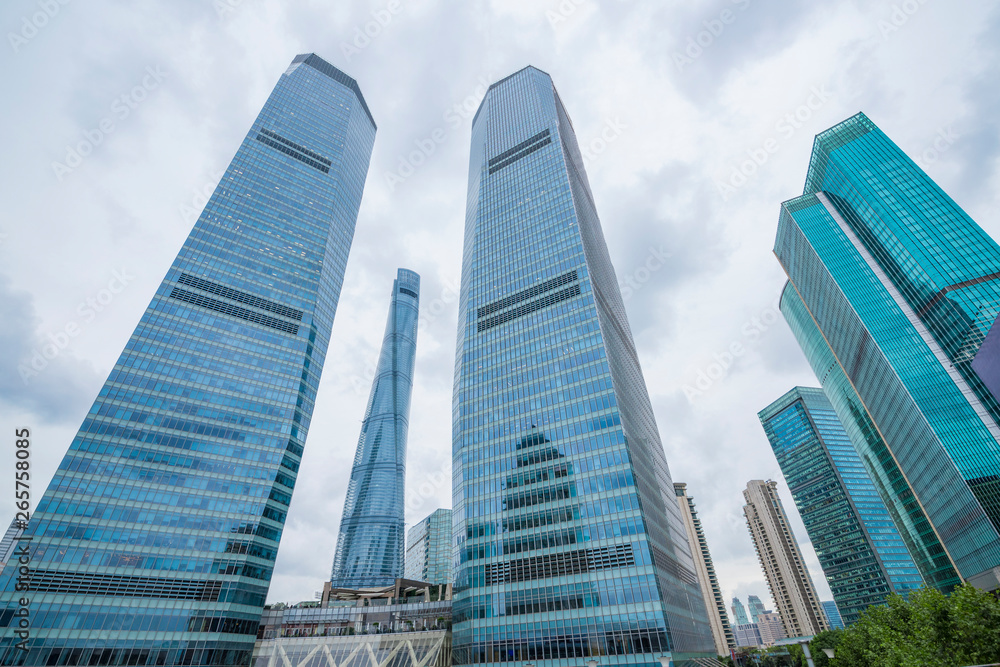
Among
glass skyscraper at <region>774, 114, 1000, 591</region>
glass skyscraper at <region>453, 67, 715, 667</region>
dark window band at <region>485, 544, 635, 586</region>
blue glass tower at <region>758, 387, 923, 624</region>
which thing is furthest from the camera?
blue glass tower at <region>758, 387, 923, 624</region>

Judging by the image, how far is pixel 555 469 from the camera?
7744cm

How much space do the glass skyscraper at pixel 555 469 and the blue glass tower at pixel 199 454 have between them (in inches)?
1307

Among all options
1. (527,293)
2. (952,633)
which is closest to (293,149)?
(527,293)

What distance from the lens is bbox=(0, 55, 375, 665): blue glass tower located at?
66.1 metres

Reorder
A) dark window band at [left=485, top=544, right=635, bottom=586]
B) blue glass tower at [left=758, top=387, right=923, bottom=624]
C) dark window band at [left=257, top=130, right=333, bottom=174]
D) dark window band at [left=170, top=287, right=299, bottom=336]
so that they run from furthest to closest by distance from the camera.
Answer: blue glass tower at [left=758, top=387, right=923, bottom=624]
dark window band at [left=257, top=130, right=333, bottom=174]
dark window band at [left=170, top=287, right=299, bottom=336]
dark window band at [left=485, top=544, right=635, bottom=586]

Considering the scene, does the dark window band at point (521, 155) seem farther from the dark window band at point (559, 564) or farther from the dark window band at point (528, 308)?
the dark window band at point (559, 564)

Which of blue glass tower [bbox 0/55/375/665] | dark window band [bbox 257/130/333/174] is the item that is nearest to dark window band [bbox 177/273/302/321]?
blue glass tower [bbox 0/55/375/665]

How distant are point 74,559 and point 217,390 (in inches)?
1191

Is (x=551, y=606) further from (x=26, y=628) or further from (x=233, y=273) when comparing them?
(x=233, y=273)

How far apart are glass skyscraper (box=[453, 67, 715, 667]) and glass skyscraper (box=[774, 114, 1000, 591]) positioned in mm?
54120

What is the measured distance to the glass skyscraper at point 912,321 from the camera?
9356 cm

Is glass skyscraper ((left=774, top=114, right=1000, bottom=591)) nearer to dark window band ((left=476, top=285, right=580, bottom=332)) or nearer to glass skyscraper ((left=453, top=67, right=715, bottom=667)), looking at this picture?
glass skyscraper ((left=453, top=67, right=715, bottom=667))

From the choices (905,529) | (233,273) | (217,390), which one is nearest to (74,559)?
(217,390)

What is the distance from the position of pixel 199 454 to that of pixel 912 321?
480ft
